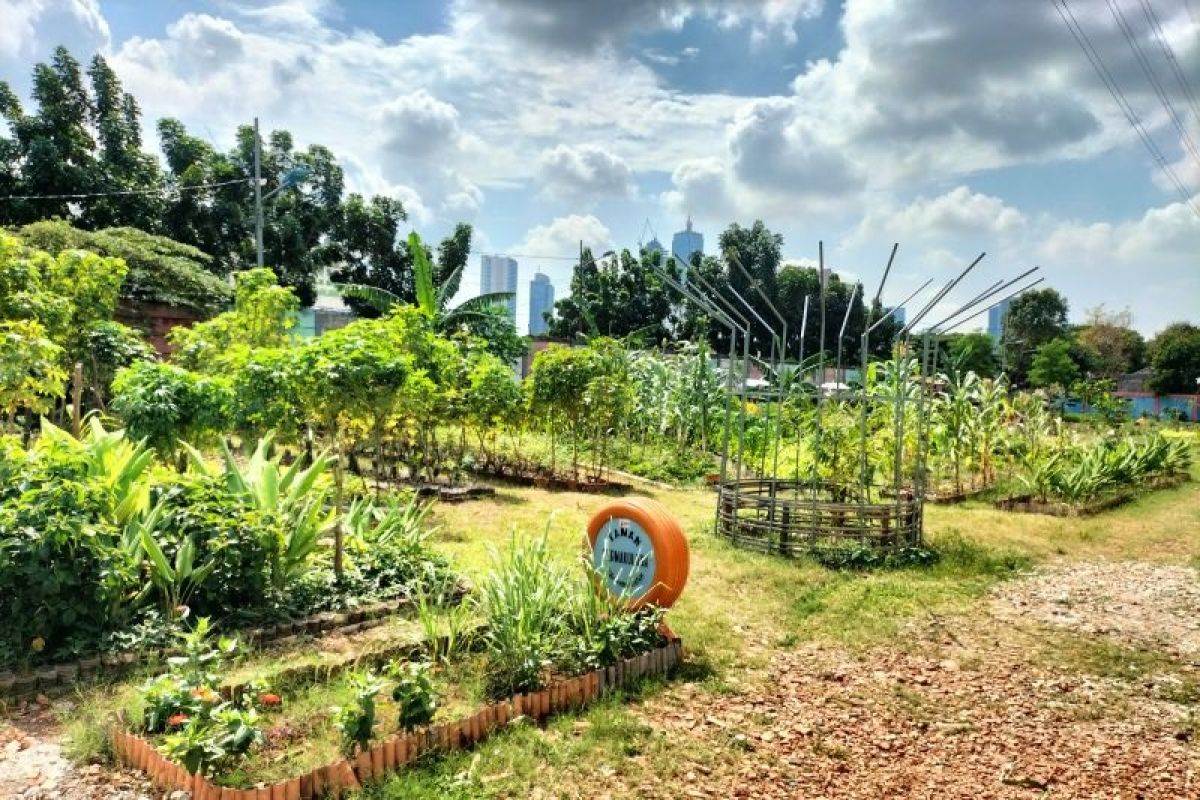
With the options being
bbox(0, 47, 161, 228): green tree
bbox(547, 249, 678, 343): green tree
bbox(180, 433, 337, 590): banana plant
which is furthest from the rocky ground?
bbox(547, 249, 678, 343): green tree

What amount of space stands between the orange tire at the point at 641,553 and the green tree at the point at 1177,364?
155 feet

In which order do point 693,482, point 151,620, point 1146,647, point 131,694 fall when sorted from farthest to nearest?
point 693,482
point 1146,647
point 151,620
point 131,694

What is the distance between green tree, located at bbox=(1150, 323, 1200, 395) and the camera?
42.2 metres

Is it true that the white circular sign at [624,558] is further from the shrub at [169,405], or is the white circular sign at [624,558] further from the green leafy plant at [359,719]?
the shrub at [169,405]

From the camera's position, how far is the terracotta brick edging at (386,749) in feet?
9.95

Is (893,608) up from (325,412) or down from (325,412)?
down

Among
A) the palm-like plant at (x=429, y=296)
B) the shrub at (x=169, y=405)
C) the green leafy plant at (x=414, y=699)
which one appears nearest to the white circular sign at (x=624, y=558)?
the green leafy plant at (x=414, y=699)

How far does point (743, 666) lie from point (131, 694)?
332 centimetres

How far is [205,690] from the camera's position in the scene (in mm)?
3305

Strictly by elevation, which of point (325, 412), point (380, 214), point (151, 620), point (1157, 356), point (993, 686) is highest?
point (380, 214)

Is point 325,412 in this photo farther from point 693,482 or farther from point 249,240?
point 249,240

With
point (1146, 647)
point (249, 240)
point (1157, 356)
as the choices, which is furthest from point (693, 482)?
point (1157, 356)

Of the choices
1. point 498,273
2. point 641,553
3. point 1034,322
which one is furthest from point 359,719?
point 1034,322

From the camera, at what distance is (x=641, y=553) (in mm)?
4922
